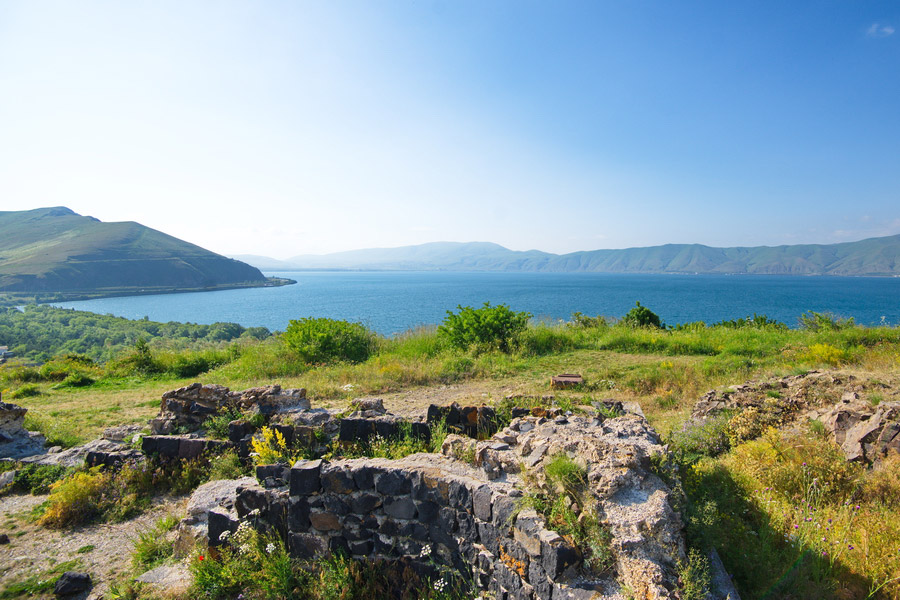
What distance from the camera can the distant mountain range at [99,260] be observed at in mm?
89431

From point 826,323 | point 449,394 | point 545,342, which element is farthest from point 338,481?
point 826,323

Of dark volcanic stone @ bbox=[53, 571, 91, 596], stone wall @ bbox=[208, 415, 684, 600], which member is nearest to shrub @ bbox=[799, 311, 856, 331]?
→ stone wall @ bbox=[208, 415, 684, 600]

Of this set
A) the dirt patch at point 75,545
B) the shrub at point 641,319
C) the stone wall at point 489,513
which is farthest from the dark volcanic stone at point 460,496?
the shrub at point 641,319

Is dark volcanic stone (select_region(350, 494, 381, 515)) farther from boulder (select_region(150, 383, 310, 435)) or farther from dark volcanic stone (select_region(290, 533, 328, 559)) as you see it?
boulder (select_region(150, 383, 310, 435))

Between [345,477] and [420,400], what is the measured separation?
6677 millimetres

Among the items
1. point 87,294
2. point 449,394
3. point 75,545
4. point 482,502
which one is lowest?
point 87,294

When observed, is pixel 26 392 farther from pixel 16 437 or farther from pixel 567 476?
pixel 567 476

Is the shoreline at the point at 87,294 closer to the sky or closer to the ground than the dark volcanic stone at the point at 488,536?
closer to the ground

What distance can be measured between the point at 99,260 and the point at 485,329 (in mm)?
126669

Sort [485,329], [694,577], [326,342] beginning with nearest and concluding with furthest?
[694,577] → [326,342] → [485,329]

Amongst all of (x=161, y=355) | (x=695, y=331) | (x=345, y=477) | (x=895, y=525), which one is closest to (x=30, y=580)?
(x=345, y=477)

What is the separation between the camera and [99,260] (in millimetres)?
107188

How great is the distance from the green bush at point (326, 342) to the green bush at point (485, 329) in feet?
11.6

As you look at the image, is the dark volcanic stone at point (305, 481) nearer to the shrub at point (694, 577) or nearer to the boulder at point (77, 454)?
the shrub at point (694, 577)
